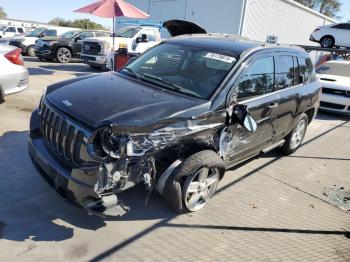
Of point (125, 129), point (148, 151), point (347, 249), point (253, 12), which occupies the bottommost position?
point (347, 249)

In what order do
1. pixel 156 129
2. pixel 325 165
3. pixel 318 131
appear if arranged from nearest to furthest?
pixel 156 129 < pixel 325 165 < pixel 318 131

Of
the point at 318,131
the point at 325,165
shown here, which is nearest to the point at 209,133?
the point at 325,165

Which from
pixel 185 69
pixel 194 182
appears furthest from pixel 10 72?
pixel 194 182

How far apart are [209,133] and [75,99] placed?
1459 mm

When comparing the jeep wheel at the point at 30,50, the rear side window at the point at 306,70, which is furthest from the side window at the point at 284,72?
the jeep wheel at the point at 30,50

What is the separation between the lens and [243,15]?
65.9ft

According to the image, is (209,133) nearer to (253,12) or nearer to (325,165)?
(325,165)

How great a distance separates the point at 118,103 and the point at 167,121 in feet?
1.79

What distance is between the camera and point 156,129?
3211mm

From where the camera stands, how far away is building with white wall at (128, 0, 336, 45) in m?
20.4

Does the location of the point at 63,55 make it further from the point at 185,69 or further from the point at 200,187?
the point at 200,187

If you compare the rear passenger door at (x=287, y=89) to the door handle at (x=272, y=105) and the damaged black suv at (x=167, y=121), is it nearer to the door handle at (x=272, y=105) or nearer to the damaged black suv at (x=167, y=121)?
the damaged black suv at (x=167, y=121)

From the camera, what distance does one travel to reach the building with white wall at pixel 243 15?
805 inches

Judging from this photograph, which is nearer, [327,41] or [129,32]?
[129,32]
